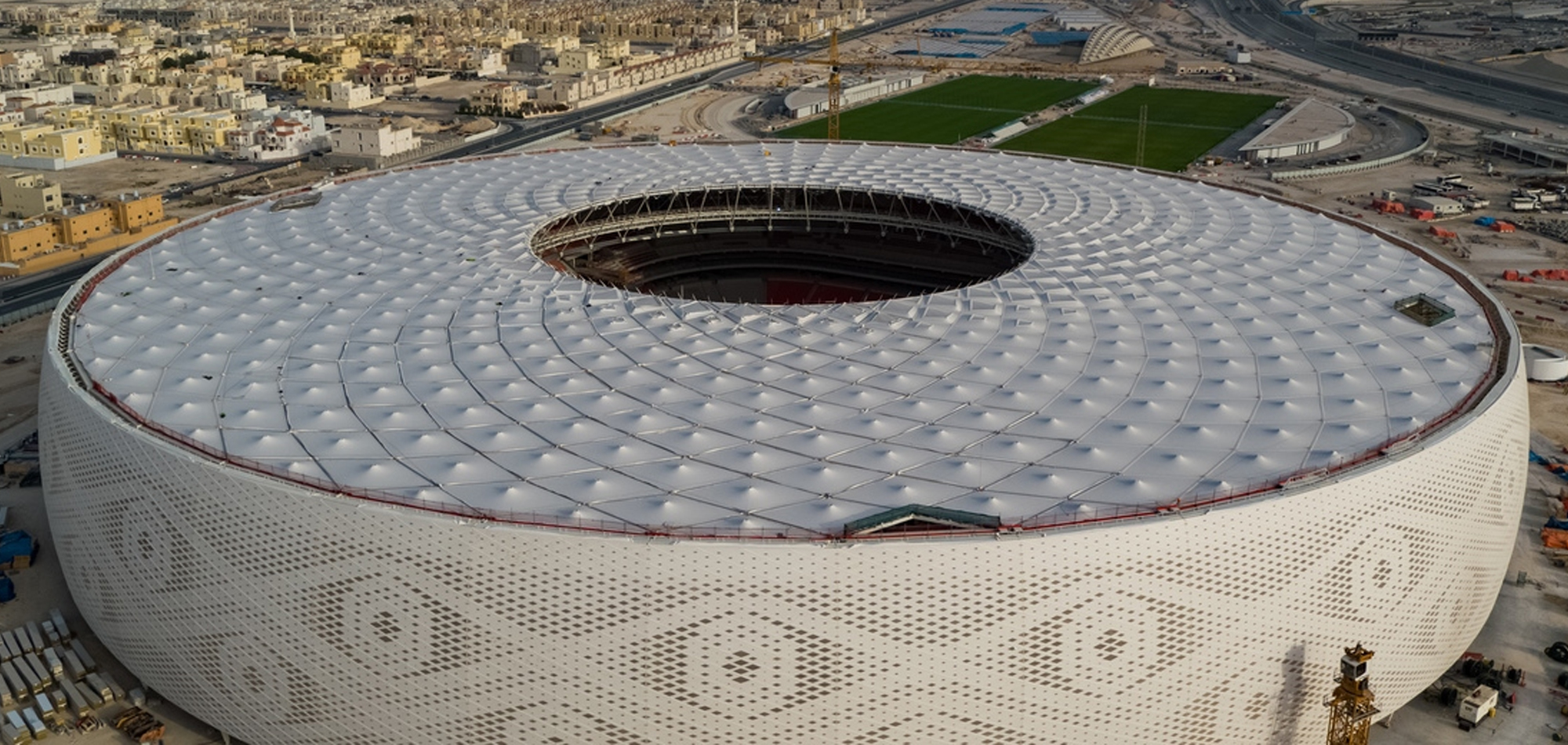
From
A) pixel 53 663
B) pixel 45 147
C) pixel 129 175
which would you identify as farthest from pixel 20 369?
pixel 45 147

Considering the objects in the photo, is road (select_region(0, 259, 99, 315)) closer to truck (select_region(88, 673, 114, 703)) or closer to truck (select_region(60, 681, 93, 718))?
truck (select_region(88, 673, 114, 703))

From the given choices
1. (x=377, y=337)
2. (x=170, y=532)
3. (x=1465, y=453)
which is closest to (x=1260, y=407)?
(x=1465, y=453)

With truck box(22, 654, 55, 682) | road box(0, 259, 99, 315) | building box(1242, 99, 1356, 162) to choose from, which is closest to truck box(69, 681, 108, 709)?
truck box(22, 654, 55, 682)

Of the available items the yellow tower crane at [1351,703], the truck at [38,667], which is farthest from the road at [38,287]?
the yellow tower crane at [1351,703]

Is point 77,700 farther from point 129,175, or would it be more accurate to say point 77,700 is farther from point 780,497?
point 129,175

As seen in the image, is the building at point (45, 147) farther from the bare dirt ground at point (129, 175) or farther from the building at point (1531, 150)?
the building at point (1531, 150)

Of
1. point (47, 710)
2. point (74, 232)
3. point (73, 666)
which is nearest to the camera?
point (47, 710)

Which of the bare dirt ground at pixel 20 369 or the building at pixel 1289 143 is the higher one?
the building at pixel 1289 143
